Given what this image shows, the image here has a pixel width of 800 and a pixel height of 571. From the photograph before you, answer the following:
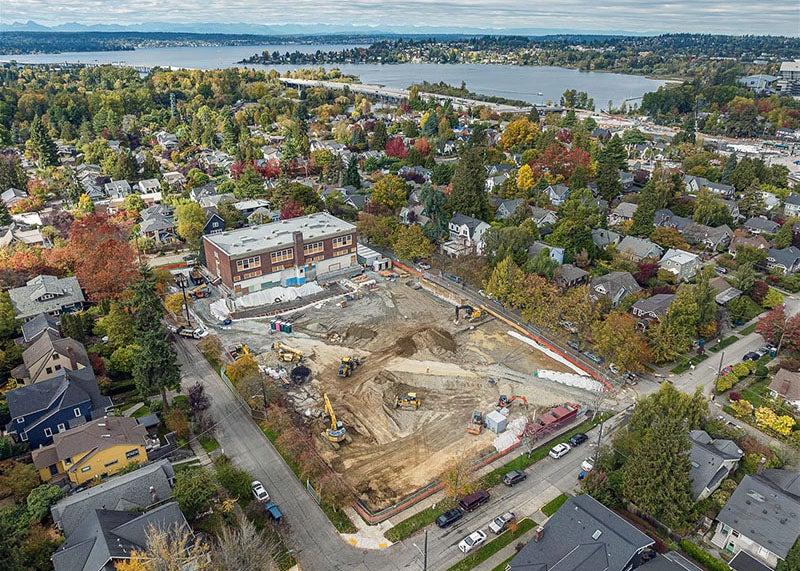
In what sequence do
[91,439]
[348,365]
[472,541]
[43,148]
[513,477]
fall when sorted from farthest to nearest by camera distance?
[43,148]
[348,365]
[513,477]
[91,439]
[472,541]

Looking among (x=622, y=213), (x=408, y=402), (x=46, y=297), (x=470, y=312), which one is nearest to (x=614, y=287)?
(x=470, y=312)

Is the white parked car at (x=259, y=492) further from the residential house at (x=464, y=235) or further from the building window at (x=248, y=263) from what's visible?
the residential house at (x=464, y=235)

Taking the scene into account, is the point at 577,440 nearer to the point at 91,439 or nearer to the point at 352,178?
the point at 91,439

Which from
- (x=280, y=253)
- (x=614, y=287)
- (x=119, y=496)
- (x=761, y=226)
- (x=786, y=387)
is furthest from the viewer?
(x=761, y=226)

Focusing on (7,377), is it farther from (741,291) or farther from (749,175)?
(749,175)

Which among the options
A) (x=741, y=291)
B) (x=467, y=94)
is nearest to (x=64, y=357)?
(x=741, y=291)
